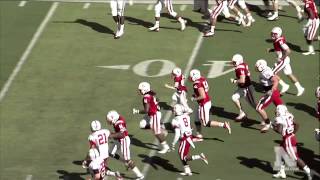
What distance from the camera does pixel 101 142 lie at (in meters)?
21.8

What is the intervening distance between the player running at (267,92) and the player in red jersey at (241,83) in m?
0.35

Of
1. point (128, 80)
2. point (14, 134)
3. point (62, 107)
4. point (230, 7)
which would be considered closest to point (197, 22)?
point (230, 7)

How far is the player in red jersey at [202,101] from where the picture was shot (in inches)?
955

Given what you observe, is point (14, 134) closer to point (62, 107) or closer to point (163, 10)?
point (62, 107)

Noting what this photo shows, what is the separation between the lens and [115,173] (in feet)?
72.6

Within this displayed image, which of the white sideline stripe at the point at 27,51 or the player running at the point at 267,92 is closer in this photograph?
the player running at the point at 267,92

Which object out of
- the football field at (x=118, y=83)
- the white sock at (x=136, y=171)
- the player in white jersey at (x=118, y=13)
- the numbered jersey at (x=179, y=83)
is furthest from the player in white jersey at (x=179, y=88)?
the player in white jersey at (x=118, y=13)

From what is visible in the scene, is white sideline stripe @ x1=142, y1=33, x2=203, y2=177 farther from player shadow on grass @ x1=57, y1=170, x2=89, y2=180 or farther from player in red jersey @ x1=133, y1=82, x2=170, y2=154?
player shadow on grass @ x1=57, y1=170, x2=89, y2=180

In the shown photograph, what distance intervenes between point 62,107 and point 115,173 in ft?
16.2

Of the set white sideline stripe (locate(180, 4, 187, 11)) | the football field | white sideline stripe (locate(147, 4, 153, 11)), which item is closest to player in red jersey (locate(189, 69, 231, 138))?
the football field

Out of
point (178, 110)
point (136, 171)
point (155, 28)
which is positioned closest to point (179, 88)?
point (178, 110)

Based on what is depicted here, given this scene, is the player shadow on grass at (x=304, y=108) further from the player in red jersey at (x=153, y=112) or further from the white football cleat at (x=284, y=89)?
the player in red jersey at (x=153, y=112)

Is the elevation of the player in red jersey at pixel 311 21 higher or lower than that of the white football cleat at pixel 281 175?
higher

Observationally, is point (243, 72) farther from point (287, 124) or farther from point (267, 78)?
point (287, 124)
